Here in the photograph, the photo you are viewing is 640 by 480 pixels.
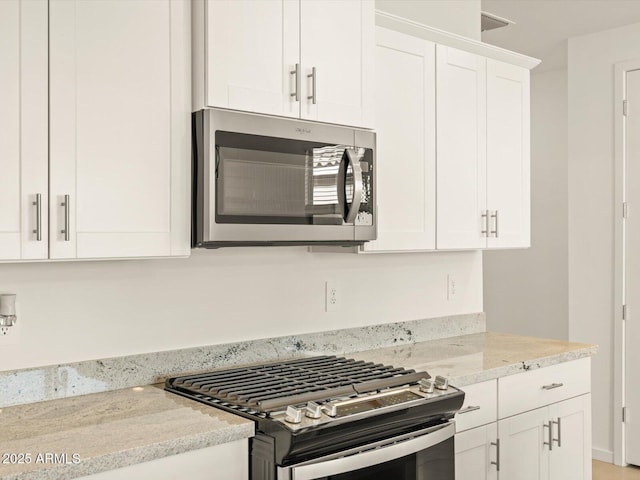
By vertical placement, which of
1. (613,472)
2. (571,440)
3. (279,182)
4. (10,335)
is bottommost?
(613,472)

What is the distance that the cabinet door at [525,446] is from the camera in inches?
104

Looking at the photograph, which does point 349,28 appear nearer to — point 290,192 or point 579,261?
point 290,192

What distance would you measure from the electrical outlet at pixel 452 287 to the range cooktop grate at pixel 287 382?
3.30ft

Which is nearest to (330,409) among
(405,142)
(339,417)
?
(339,417)

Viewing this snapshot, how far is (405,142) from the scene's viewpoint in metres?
2.75

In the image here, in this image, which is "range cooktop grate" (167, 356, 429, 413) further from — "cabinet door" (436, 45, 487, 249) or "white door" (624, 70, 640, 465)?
"white door" (624, 70, 640, 465)

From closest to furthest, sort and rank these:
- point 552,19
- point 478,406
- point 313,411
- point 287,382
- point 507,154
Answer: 1. point 313,411
2. point 287,382
3. point 478,406
4. point 507,154
5. point 552,19

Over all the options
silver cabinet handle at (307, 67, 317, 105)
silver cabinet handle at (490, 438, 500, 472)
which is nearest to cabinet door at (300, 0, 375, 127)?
silver cabinet handle at (307, 67, 317, 105)

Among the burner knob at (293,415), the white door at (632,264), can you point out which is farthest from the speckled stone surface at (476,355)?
the white door at (632,264)

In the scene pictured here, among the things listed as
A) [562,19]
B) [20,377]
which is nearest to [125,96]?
[20,377]

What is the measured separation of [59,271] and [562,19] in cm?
333

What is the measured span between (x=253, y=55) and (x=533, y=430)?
1856 mm

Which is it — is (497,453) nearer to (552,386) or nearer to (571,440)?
(552,386)

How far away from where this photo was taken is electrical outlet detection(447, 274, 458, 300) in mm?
3375
